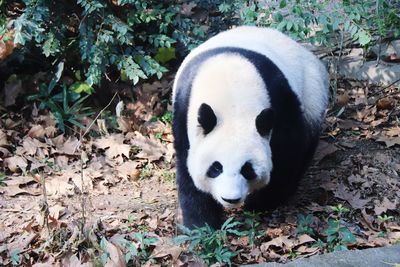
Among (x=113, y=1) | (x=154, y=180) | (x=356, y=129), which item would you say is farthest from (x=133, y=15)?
(x=356, y=129)

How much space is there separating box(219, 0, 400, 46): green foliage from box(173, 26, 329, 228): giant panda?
1.60 ft

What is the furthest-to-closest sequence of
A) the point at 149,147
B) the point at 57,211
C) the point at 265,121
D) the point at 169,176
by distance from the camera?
the point at 149,147
the point at 169,176
the point at 57,211
the point at 265,121

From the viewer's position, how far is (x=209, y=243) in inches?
162

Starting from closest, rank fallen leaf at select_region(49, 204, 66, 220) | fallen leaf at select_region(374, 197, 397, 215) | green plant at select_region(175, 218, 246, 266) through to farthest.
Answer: green plant at select_region(175, 218, 246, 266) → fallen leaf at select_region(49, 204, 66, 220) → fallen leaf at select_region(374, 197, 397, 215)

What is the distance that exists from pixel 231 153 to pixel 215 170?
0.58 ft

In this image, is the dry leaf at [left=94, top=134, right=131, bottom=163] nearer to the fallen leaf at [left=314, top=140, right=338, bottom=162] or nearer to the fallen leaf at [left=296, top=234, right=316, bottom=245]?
the fallen leaf at [left=314, top=140, right=338, bottom=162]

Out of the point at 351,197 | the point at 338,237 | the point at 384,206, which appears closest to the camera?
the point at 338,237

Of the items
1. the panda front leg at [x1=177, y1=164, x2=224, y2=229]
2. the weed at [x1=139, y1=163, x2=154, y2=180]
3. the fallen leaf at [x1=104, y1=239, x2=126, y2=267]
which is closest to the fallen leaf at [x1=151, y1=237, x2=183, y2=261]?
the fallen leaf at [x1=104, y1=239, x2=126, y2=267]

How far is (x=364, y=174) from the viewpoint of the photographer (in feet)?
17.5

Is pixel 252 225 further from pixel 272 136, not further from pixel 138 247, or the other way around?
pixel 138 247

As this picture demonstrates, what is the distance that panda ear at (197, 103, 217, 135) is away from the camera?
4.03 m

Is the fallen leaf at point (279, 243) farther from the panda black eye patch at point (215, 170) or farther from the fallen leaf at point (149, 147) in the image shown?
the fallen leaf at point (149, 147)

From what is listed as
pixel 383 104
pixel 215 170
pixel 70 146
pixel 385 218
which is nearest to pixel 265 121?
pixel 215 170

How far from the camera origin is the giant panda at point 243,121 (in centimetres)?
411
